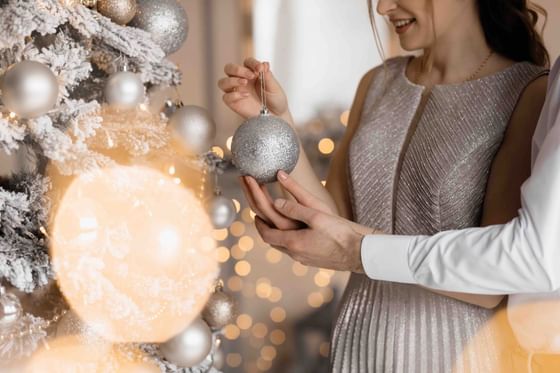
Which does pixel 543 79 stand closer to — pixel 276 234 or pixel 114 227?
pixel 276 234

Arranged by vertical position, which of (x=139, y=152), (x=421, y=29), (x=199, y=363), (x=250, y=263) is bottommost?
(x=250, y=263)

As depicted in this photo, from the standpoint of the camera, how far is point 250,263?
7.61ft

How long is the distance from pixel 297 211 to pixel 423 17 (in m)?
0.45

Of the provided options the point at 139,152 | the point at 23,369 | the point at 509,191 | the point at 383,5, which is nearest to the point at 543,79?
the point at 509,191

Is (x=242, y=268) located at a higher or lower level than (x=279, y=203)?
lower

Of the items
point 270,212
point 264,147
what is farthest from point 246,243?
point 264,147

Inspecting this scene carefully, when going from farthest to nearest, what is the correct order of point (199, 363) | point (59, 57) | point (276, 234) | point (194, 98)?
point (194, 98) → point (199, 363) → point (276, 234) → point (59, 57)

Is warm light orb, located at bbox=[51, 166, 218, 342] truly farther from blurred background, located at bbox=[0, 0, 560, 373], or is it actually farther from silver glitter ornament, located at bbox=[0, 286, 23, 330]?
blurred background, located at bbox=[0, 0, 560, 373]

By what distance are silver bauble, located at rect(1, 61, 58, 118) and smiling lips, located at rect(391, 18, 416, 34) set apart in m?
0.65

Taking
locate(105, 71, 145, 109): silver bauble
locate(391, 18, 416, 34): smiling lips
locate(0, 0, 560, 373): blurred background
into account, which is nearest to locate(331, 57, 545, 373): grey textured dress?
locate(391, 18, 416, 34): smiling lips

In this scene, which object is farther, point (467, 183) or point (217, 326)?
point (217, 326)

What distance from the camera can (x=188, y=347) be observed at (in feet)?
3.76

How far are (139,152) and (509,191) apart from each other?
573 millimetres

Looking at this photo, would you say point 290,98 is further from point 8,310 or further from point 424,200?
point 8,310
